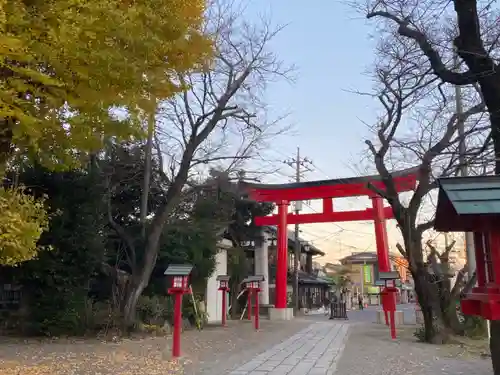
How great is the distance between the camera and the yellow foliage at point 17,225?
18.0 feet

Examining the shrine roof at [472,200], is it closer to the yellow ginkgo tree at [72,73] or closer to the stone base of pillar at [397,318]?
the yellow ginkgo tree at [72,73]

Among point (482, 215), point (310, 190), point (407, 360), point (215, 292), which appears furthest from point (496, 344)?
point (310, 190)

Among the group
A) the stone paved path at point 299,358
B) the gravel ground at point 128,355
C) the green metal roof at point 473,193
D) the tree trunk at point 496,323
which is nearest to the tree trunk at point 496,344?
the tree trunk at point 496,323

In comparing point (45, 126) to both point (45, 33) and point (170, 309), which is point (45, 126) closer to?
point (45, 33)

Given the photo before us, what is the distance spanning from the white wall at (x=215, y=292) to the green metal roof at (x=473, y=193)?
17044mm

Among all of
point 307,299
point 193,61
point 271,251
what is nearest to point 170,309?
point 193,61

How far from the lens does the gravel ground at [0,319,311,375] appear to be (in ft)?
27.1

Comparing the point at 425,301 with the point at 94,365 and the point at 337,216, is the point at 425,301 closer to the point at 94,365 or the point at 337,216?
the point at 94,365

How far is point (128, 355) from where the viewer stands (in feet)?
32.4

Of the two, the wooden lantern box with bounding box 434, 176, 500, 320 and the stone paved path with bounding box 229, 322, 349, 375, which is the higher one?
the wooden lantern box with bounding box 434, 176, 500, 320

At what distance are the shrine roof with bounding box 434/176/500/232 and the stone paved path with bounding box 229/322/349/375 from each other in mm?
4769

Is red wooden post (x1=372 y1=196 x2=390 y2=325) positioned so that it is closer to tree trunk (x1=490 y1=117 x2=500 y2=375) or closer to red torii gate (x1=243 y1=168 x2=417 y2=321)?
red torii gate (x1=243 y1=168 x2=417 y2=321)

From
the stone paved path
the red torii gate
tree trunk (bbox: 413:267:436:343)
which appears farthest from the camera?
the red torii gate

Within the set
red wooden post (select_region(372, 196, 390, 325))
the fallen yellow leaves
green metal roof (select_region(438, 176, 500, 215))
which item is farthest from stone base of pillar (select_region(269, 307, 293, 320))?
green metal roof (select_region(438, 176, 500, 215))
